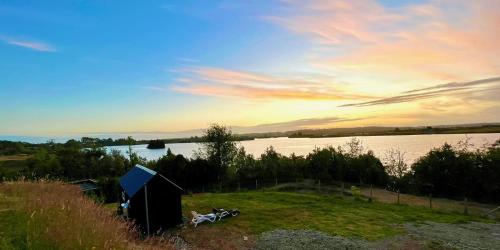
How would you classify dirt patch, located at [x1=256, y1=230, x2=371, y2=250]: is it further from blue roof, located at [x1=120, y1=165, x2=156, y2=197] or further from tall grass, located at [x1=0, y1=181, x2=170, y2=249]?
tall grass, located at [x1=0, y1=181, x2=170, y2=249]

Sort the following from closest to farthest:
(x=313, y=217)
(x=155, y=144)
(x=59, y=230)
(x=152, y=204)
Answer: (x=59, y=230) < (x=152, y=204) < (x=313, y=217) < (x=155, y=144)

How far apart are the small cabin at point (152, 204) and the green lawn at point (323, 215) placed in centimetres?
257

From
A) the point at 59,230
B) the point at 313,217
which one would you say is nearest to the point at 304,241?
the point at 313,217

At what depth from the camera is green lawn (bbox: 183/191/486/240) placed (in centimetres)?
2180

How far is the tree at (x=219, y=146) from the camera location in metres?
57.3

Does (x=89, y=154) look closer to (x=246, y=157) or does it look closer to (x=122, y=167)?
(x=122, y=167)

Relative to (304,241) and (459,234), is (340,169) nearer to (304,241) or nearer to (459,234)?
(459,234)

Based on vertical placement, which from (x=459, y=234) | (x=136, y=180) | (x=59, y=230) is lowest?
(x=459, y=234)

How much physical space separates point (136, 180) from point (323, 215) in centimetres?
1464

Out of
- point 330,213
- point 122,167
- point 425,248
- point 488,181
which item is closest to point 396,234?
point 425,248

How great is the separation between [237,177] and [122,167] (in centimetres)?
3445

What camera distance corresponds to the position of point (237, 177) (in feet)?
168

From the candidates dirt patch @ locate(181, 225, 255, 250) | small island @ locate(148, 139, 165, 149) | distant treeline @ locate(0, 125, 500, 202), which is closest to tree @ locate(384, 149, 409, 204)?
distant treeline @ locate(0, 125, 500, 202)

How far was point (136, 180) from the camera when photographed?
23.7m
